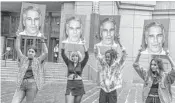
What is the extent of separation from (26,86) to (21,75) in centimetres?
23

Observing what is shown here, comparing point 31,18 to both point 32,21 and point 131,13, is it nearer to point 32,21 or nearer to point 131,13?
point 32,21

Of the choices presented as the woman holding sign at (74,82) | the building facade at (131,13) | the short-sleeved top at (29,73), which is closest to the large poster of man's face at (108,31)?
the woman holding sign at (74,82)

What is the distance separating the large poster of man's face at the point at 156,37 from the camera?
6465 millimetres

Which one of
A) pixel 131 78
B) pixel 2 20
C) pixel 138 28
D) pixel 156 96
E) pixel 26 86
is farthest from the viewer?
pixel 2 20

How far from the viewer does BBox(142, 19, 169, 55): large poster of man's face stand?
646 cm

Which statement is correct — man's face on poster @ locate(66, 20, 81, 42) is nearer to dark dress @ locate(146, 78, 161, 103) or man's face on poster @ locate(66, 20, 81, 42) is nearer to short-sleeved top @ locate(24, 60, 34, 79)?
short-sleeved top @ locate(24, 60, 34, 79)

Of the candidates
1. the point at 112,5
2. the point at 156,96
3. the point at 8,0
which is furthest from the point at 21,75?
the point at 8,0

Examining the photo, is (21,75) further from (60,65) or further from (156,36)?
(60,65)

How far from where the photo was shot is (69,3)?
851 inches

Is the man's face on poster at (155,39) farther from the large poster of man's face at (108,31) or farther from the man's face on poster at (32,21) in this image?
the man's face on poster at (32,21)

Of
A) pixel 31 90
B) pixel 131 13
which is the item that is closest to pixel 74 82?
pixel 31 90

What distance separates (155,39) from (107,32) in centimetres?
112

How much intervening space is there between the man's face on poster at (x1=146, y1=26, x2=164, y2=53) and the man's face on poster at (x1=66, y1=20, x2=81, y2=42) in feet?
5.35

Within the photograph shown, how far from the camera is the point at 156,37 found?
6.55 meters
